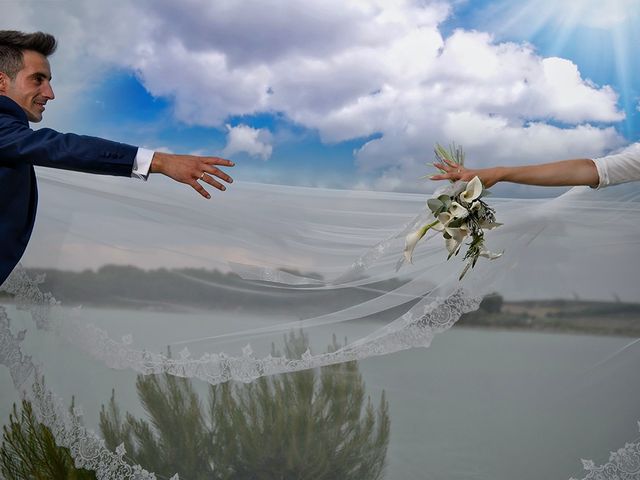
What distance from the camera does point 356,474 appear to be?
6.99ft

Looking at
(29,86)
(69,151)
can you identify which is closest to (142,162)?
(69,151)

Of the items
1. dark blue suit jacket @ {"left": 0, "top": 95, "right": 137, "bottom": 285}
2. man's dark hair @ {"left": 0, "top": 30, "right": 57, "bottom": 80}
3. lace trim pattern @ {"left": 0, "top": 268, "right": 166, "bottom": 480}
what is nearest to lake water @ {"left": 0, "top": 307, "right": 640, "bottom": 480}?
lace trim pattern @ {"left": 0, "top": 268, "right": 166, "bottom": 480}

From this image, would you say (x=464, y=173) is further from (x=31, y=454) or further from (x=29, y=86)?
(x=31, y=454)

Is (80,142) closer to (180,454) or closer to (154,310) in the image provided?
(154,310)

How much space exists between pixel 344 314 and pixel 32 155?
0.94 metres

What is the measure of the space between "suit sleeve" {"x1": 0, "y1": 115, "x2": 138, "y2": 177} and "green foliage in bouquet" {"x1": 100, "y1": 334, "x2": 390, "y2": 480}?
0.88 m

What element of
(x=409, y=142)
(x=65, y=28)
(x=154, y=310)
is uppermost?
(x=65, y=28)

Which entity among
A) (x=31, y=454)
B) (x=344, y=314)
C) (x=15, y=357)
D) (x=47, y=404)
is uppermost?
(x=344, y=314)

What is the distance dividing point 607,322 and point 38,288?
1597 millimetres

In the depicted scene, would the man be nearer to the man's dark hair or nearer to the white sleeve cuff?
the man's dark hair

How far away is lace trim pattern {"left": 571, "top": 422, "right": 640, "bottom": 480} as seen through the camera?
1.87 metres

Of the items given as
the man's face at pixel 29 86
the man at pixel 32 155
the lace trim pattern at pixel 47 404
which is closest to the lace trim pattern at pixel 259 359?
the lace trim pattern at pixel 47 404

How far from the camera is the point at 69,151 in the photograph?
1410mm

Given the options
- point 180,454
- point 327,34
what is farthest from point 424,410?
point 327,34
